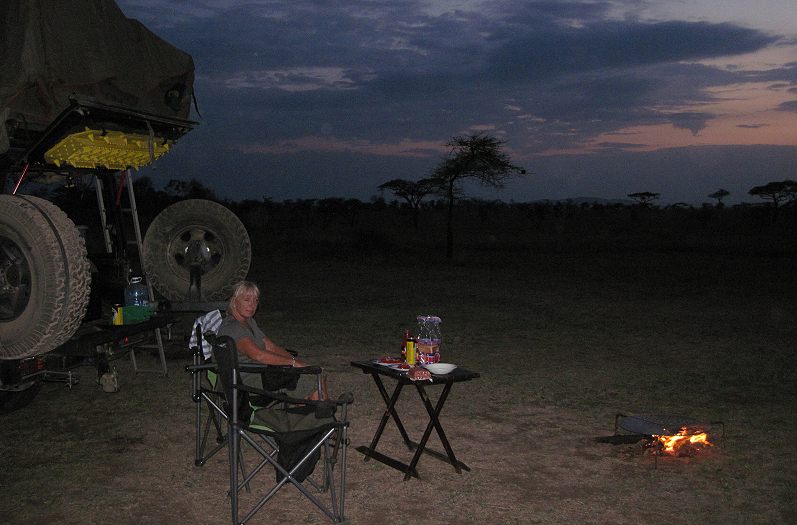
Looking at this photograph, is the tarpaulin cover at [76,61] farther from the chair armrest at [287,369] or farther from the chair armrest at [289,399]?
the chair armrest at [289,399]

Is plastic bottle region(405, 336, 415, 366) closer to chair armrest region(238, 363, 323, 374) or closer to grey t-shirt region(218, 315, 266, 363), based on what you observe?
chair armrest region(238, 363, 323, 374)

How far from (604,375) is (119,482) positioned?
4759 mm

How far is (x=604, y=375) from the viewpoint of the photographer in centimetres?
740

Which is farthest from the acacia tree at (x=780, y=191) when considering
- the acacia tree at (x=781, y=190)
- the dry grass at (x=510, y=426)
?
the dry grass at (x=510, y=426)

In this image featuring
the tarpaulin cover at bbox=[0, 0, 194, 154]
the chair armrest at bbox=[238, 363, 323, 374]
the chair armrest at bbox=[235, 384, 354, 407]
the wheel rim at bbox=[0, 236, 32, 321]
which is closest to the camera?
the chair armrest at bbox=[235, 384, 354, 407]

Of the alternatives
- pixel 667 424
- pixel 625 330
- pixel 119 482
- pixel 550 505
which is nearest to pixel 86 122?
pixel 119 482

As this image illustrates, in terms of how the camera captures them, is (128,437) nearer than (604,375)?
Yes

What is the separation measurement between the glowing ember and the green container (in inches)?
166

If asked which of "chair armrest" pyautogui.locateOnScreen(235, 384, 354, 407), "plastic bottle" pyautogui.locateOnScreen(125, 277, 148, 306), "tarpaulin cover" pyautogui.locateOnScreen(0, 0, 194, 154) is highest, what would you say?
"tarpaulin cover" pyautogui.locateOnScreen(0, 0, 194, 154)

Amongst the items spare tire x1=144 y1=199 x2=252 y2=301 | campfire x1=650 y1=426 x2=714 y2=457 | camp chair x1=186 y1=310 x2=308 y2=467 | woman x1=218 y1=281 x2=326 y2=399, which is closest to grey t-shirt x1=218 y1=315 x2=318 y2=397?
woman x1=218 y1=281 x2=326 y2=399

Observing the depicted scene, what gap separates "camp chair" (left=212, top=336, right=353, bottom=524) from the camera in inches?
153

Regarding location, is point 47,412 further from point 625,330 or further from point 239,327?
point 625,330

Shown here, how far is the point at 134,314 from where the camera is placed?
627 cm

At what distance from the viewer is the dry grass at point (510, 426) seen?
13.7 ft
